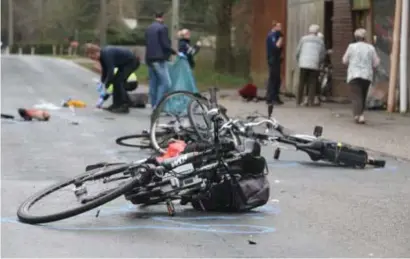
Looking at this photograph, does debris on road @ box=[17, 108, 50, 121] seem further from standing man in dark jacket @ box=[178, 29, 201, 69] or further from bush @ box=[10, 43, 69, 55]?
bush @ box=[10, 43, 69, 55]

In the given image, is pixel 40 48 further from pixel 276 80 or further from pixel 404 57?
pixel 404 57

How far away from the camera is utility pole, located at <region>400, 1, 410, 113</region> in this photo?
730 inches

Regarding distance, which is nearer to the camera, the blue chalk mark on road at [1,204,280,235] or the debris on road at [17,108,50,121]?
the blue chalk mark on road at [1,204,280,235]

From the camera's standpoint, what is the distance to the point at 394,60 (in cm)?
1892

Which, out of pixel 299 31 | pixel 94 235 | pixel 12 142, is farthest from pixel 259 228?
pixel 299 31

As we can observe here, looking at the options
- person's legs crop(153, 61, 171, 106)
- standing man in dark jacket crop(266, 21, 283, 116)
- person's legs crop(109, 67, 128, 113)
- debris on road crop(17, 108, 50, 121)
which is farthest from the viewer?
standing man in dark jacket crop(266, 21, 283, 116)

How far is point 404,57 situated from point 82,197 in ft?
40.4

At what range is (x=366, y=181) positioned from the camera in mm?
10414

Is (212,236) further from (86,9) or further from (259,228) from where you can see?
(86,9)

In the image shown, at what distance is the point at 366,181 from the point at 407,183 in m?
0.46

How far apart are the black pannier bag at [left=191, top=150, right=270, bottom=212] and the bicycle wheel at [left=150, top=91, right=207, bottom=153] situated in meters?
3.11

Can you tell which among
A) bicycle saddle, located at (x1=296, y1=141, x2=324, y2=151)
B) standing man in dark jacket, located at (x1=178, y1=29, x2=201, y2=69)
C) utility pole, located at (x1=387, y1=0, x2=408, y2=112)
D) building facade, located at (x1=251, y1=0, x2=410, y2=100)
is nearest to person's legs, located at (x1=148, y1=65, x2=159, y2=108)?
standing man in dark jacket, located at (x1=178, y1=29, x2=201, y2=69)

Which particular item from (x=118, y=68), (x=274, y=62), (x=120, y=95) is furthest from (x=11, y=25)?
(x=118, y=68)

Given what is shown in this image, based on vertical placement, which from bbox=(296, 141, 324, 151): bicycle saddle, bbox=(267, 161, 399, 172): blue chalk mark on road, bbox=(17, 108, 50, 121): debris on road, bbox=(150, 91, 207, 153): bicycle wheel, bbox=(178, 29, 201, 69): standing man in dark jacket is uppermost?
bbox=(178, 29, 201, 69): standing man in dark jacket
